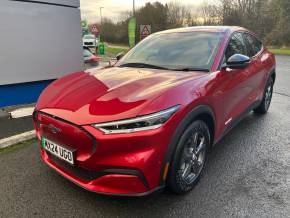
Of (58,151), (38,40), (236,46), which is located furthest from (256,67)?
(38,40)

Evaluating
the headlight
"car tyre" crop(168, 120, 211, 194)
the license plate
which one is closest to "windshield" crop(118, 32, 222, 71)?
"car tyre" crop(168, 120, 211, 194)

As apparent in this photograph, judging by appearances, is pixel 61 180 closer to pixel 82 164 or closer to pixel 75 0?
pixel 82 164

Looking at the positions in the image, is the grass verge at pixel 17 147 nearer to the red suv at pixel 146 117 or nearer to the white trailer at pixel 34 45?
the red suv at pixel 146 117

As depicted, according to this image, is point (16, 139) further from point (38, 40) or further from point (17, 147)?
point (38, 40)

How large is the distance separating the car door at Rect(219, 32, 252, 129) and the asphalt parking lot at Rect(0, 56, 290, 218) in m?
0.57

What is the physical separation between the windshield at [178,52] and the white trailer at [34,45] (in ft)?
8.49

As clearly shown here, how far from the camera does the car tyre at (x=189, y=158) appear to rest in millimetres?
2770

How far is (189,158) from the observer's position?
3.06 metres

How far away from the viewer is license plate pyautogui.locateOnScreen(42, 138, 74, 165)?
2701 mm

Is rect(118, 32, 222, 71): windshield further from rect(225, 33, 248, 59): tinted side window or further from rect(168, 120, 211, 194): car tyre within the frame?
rect(168, 120, 211, 194): car tyre

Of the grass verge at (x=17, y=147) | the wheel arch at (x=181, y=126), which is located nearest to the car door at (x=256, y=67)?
the wheel arch at (x=181, y=126)

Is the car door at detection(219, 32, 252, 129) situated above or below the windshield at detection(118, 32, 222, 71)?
below

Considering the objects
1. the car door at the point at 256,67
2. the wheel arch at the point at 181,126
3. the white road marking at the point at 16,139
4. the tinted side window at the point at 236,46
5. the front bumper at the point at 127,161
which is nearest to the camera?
the front bumper at the point at 127,161

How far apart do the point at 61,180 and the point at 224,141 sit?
2403 millimetres
